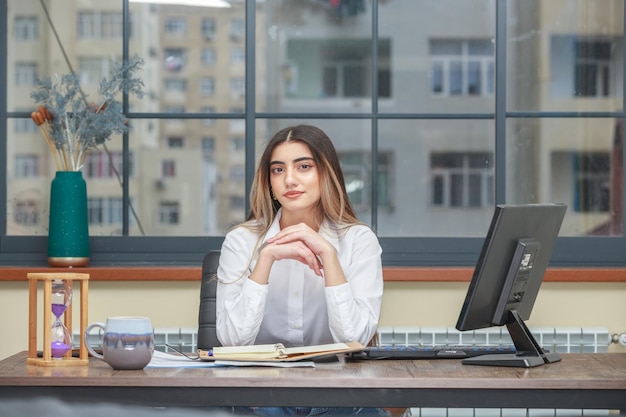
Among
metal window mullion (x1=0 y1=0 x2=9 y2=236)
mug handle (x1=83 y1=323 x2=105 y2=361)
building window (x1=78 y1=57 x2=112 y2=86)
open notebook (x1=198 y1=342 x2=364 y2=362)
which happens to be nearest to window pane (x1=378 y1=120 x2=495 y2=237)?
building window (x1=78 y1=57 x2=112 y2=86)

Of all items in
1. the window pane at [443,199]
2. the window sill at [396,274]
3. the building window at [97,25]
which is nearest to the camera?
the window sill at [396,274]

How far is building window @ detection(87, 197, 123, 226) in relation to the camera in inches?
160

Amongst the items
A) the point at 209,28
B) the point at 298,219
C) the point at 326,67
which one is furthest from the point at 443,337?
the point at 209,28

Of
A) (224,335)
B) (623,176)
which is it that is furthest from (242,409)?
(623,176)

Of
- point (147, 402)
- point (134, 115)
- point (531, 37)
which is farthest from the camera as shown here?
point (531, 37)

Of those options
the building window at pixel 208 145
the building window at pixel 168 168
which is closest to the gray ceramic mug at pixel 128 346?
the building window at pixel 168 168

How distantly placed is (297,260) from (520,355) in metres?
0.57

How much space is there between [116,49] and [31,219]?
0.96 m

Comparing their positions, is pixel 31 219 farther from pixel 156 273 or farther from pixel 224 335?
pixel 224 335

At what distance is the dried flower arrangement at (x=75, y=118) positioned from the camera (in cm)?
357

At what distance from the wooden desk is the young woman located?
18.6 inches

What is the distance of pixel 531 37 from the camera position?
498 cm

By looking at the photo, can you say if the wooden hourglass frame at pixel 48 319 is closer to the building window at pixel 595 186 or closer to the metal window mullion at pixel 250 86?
the metal window mullion at pixel 250 86

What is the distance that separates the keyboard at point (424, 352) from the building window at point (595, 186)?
219 centimetres
